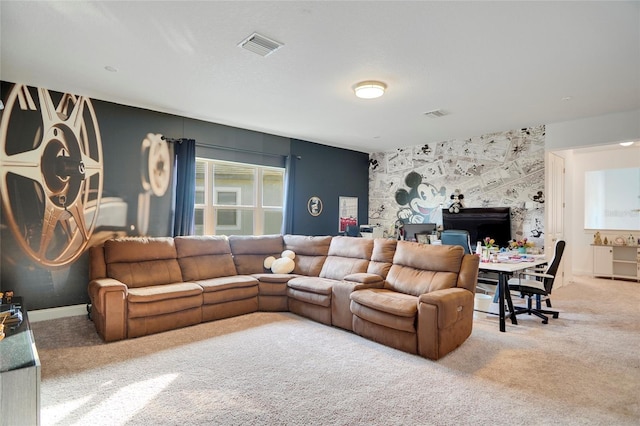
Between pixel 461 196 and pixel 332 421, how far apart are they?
5.20 metres

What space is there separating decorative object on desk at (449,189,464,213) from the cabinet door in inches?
127

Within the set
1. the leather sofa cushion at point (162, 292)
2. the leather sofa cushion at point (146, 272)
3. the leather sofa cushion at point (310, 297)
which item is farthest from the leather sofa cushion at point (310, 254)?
the leather sofa cushion at point (146, 272)

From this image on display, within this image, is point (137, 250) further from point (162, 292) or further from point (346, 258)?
point (346, 258)

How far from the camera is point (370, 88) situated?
3.70m

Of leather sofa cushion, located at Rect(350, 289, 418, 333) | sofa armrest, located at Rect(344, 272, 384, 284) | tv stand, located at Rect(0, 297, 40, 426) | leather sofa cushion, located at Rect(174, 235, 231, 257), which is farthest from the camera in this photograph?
leather sofa cushion, located at Rect(174, 235, 231, 257)

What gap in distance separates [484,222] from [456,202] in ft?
2.09

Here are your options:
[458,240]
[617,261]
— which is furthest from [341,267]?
[617,261]

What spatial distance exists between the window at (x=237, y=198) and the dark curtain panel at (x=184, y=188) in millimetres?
350

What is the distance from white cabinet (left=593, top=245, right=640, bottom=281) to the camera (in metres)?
6.67

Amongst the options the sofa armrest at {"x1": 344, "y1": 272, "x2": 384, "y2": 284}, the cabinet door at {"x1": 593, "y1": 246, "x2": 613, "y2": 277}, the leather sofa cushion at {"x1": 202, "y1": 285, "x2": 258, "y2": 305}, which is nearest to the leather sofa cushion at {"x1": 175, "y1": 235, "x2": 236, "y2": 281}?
the leather sofa cushion at {"x1": 202, "y1": 285, "x2": 258, "y2": 305}

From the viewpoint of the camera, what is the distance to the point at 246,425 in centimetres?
202

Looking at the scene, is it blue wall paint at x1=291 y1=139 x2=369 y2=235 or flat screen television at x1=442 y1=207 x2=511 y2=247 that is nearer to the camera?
flat screen television at x1=442 y1=207 x2=511 y2=247

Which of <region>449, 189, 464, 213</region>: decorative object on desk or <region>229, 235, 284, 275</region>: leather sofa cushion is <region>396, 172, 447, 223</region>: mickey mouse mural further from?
<region>229, 235, 284, 275</region>: leather sofa cushion

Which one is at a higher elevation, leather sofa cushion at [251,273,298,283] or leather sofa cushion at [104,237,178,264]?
leather sofa cushion at [104,237,178,264]
